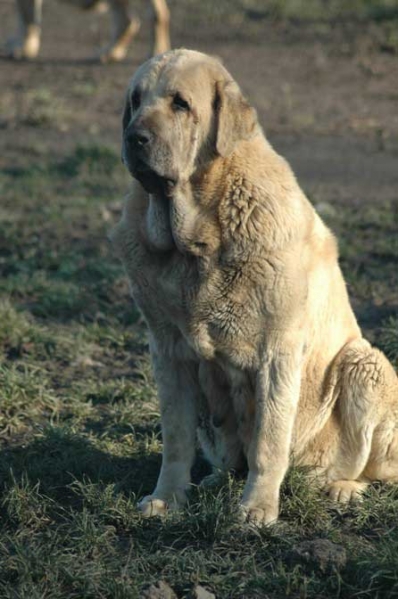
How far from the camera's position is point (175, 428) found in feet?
16.5

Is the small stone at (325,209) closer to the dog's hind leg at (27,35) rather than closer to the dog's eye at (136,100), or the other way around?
the dog's eye at (136,100)

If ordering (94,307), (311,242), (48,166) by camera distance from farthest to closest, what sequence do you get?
(48,166) < (94,307) < (311,242)

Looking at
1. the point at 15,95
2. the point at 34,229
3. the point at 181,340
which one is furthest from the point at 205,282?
the point at 15,95

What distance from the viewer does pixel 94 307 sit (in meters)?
7.78

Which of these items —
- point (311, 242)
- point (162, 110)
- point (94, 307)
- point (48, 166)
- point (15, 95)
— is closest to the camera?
point (162, 110)

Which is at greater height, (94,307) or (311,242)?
(311,242)

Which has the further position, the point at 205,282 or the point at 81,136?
the point at 81,136

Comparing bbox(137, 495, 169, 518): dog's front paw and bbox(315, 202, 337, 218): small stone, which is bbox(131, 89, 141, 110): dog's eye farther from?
bbox(315, 202, 337, 218): small stone

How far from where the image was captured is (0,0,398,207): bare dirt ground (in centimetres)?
1130

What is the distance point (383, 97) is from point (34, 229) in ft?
18.4

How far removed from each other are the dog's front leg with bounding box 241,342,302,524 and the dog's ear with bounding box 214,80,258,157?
825mm

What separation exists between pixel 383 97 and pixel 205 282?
923 cm

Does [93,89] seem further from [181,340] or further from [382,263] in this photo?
[181,340]

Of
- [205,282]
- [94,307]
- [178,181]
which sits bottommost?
[94,307]
